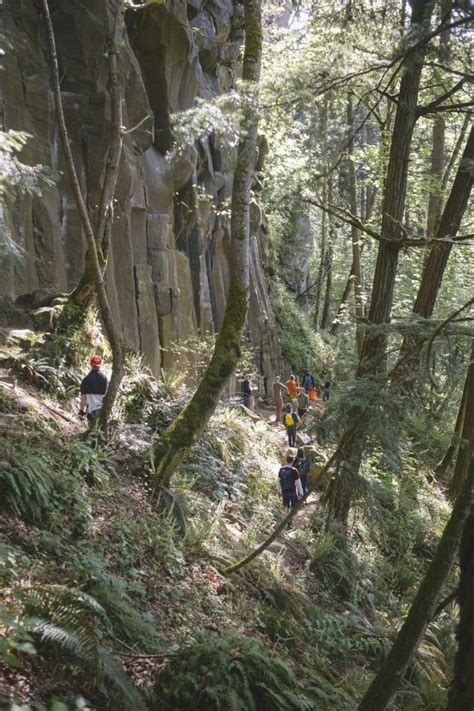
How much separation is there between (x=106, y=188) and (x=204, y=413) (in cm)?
401

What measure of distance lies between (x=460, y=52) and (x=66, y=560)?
8.62 m

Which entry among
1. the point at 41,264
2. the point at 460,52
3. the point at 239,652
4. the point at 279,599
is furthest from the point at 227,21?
the point at 239,652

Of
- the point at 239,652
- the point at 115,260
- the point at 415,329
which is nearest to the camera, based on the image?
the point at 239,652

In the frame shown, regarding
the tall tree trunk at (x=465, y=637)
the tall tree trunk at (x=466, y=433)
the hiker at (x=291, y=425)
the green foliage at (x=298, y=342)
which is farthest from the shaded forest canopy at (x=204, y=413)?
the green foliage at (x=298, y=342)

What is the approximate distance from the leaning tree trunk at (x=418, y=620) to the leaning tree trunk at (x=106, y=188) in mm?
5310

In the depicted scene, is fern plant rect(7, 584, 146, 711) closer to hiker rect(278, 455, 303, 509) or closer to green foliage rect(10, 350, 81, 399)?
green foliage rect(10, 350, 81, 399)

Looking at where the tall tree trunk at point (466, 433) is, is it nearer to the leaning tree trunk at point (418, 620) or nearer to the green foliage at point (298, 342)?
the leaning tree trunk at point (418, 620)

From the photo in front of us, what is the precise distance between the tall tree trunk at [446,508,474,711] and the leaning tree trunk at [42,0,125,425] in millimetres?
5863

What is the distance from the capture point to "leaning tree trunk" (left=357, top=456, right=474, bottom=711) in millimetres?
4270

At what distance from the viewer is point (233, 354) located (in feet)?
29.8

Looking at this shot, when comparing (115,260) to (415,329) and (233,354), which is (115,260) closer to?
(233,354)

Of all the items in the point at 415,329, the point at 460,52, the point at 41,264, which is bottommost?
the point at 415,329

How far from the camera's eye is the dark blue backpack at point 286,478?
11359mm

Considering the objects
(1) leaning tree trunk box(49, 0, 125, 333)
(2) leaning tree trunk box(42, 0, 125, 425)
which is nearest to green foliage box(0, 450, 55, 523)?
(2) leaning tree trunk box(42, 0, 125, 425)
